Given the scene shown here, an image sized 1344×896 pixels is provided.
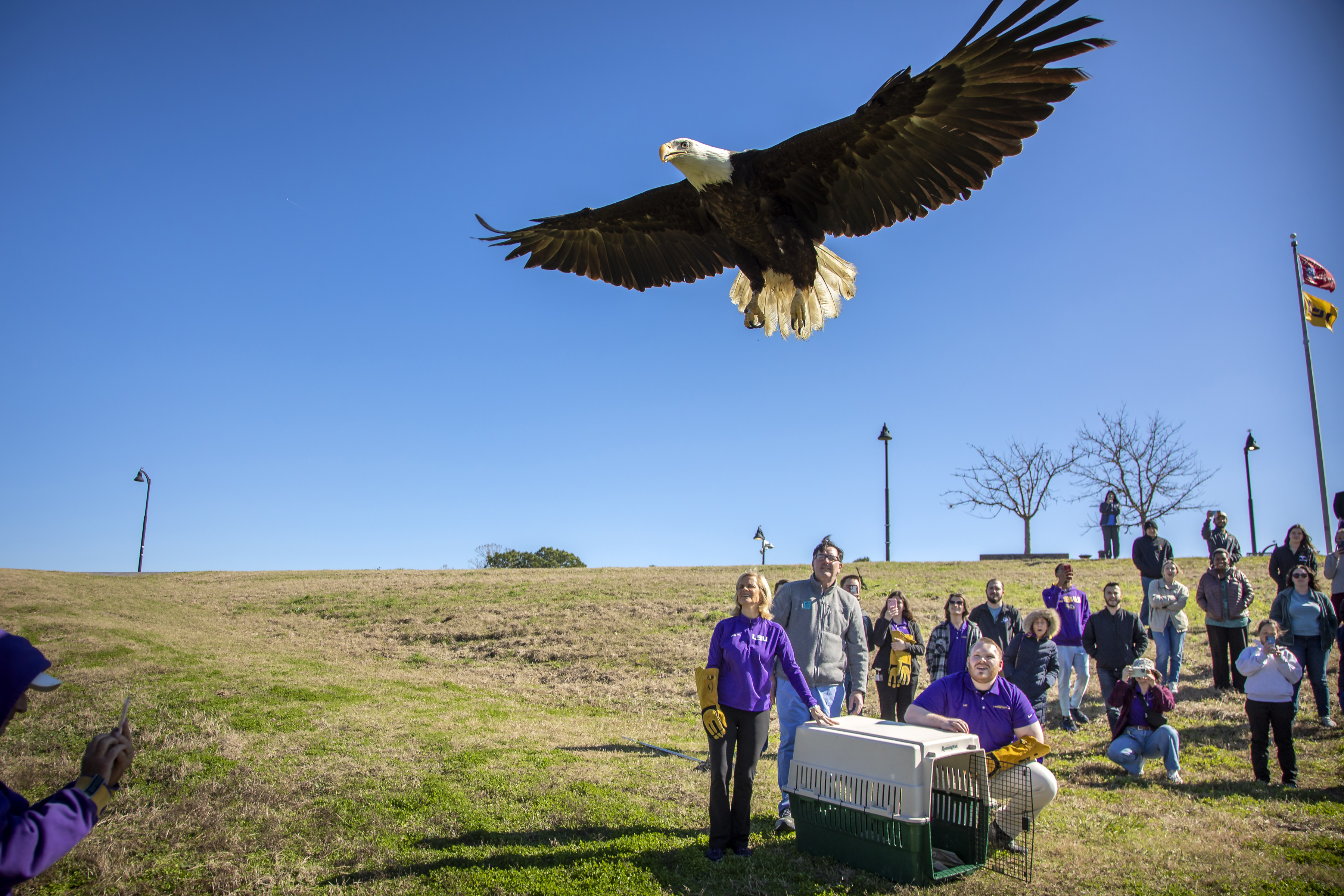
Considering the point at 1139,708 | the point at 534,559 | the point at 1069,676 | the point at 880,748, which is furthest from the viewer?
the point at 534,559

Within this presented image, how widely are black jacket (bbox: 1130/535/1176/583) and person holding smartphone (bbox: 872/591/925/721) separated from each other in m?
4.07

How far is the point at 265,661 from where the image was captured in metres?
10.9

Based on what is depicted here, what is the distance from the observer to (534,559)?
3716 centimetres

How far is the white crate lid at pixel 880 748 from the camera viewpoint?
11.9 ft

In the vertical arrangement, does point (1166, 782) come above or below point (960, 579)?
below

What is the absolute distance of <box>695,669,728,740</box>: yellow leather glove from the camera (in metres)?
4.11

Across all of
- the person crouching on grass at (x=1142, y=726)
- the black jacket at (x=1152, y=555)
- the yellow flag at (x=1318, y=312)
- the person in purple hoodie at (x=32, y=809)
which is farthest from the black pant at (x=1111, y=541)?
the person in purple hoodie at (x=32, y=809)

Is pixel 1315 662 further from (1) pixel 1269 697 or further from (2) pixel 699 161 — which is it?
(2) pixel 699 161

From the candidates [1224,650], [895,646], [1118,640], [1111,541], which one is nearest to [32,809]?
[895,646]

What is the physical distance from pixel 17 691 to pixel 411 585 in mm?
18652

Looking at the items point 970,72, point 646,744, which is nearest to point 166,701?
point 646,744

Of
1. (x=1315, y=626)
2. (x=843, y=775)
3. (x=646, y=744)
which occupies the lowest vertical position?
(x=646, y=744)

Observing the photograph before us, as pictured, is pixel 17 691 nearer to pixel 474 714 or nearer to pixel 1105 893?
pixel 1105 893

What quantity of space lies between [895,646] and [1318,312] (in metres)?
15.2
